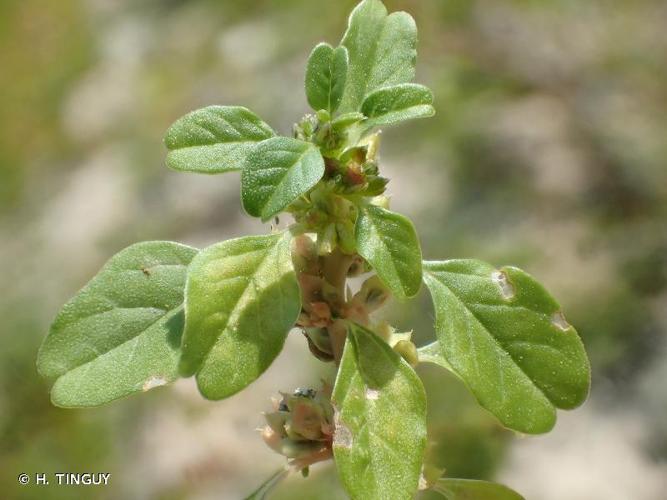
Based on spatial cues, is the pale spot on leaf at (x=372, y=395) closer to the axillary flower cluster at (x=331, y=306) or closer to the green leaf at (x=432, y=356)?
the axillary flower cluster at (x=331, y=306)

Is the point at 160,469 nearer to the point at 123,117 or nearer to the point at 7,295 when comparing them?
the point at 7,295

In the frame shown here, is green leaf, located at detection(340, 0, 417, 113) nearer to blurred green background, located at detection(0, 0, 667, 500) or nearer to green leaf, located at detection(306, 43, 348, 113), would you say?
green leaf, located at detection(306, 43, 348, 113)

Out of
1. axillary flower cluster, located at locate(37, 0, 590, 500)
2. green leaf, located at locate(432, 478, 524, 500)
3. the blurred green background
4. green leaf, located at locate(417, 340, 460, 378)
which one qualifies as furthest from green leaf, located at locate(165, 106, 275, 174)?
the blurred green background

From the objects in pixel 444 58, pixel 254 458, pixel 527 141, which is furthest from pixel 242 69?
pixel 254 458

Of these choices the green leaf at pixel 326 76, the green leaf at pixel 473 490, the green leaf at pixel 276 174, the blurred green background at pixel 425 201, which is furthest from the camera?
the blurred green background at pixel 425 201

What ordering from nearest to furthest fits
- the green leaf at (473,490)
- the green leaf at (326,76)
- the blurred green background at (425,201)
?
the green leaf at (326,76), the green leaf at (473,490), the blurred green background at (425,201)

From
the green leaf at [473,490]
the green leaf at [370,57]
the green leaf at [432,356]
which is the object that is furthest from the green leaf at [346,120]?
the green leaf at [473,490]
